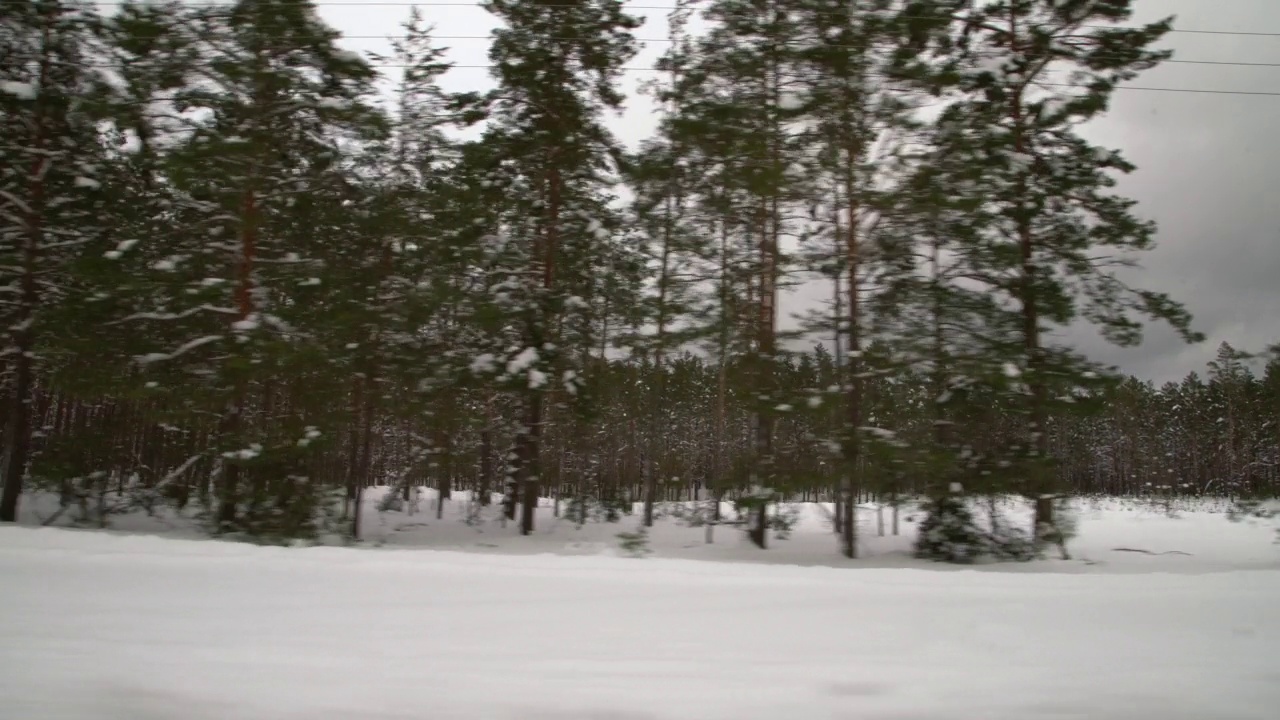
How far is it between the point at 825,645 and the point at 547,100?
1489 centimetres

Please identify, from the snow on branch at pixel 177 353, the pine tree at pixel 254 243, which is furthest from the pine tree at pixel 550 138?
the snow on branch at pixel 177 353

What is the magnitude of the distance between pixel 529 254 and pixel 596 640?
1250 centimetres

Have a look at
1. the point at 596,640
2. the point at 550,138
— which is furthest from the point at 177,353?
the point at 596,640

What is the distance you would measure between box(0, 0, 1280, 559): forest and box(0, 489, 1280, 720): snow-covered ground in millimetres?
4426

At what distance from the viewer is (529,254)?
1625 centimetres

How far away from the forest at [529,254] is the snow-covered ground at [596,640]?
443cm

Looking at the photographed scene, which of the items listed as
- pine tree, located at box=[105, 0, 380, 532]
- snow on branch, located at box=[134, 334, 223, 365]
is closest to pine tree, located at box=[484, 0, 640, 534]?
pine tree, located at box=[105, 0, 380, 532]

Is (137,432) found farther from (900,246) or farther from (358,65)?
(900,246)

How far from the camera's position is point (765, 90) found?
1263 cm

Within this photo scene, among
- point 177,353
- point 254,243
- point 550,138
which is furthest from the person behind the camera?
point 550,138

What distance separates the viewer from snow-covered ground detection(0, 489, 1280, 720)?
3.67 meters

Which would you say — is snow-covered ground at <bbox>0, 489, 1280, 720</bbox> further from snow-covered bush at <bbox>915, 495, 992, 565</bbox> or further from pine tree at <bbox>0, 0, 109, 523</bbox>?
pine tree at <bbox>0, 0, 109, 523</bbox>

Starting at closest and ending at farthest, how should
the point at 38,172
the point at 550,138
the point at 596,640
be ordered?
1. the point at 596,640
2. the point at 38,172
3. the point at 550,138

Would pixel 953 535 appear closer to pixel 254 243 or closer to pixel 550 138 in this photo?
pixel 550 138
